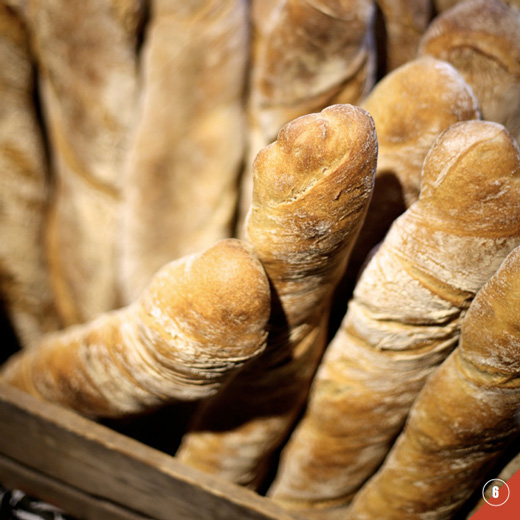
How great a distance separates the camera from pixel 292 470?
26.4 inches

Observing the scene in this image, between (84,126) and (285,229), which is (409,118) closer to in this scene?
(285,229)

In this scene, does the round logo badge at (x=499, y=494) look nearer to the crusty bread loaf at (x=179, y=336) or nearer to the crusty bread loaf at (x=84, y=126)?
the crusty bread loaf at (x=179, y=336)

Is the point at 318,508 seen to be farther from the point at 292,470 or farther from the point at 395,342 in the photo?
the point at 395,342

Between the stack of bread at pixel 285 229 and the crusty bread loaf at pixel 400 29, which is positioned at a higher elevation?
the crusty bread loaf at pixel 400 29

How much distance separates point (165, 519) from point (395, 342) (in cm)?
37

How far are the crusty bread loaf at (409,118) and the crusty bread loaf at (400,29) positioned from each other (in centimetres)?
20

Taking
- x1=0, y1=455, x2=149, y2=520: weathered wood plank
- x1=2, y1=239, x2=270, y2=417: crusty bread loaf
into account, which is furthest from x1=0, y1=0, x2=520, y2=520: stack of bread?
x1=0, y1=455, x2=149, y2=520: weathered wood plank

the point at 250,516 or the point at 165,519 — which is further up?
the point at 250,516

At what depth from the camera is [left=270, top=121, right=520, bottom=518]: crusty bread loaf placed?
1.58 feet

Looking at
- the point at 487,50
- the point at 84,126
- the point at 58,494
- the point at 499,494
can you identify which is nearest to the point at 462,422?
the point at 499,494

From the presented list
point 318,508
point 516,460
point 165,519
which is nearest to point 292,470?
point 318,508

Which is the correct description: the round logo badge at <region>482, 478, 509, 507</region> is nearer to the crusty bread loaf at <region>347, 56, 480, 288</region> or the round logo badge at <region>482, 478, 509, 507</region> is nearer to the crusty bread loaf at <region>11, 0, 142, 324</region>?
the crusty bread loaf at <region>347, 56, 480, 288</region>

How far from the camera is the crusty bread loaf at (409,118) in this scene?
0.55 meters

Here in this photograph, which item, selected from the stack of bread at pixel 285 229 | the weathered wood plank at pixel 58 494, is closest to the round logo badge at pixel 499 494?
the stack of bread at pixel 285 229
